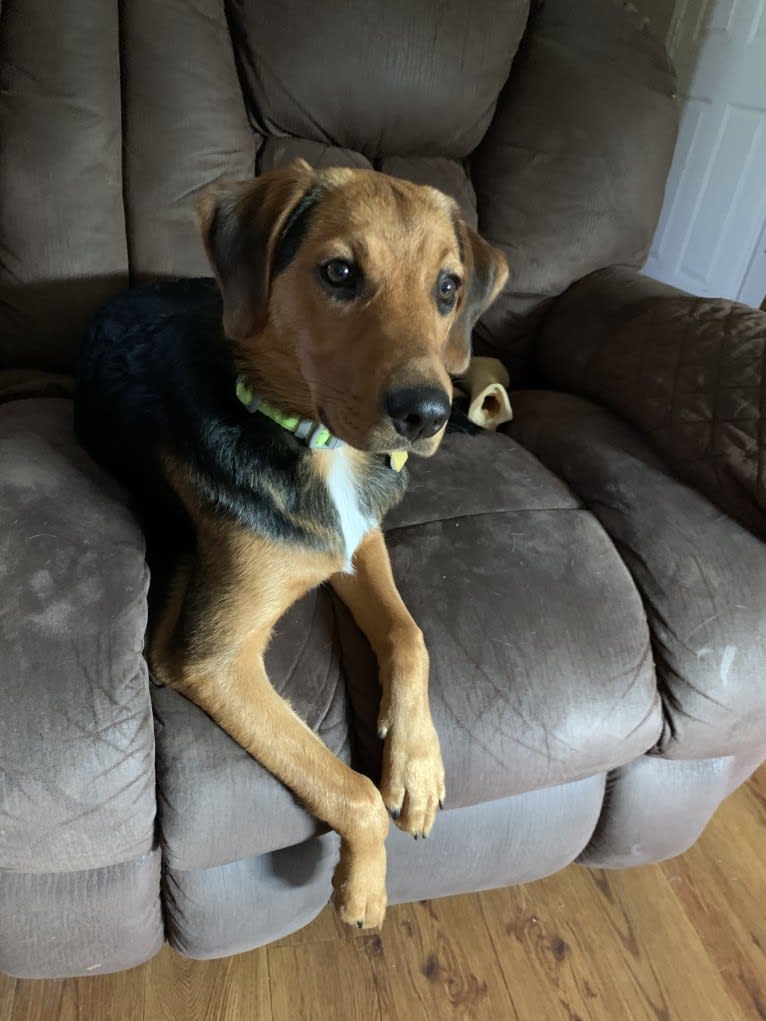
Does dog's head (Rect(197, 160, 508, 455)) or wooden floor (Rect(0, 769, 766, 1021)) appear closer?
dog's head (Rect(197, 160, 508, 455))

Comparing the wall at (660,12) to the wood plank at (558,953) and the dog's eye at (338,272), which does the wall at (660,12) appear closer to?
the dog's eye at (338,272)

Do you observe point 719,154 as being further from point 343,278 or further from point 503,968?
point 503,968

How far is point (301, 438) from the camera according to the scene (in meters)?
1.64

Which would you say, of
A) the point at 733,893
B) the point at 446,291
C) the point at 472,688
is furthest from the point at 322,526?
the point at 733,893

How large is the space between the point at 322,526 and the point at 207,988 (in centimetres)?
111

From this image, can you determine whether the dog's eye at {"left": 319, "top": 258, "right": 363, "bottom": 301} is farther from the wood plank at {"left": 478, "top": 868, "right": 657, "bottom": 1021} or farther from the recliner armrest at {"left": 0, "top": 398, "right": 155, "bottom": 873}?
the wood plank at {"left": 478, "top": 868, "right": 657, "bottom": 1021}

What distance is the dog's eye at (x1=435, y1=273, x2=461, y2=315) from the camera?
158 cm

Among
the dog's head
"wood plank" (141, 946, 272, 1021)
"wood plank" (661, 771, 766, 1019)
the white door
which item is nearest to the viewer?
the dog's head

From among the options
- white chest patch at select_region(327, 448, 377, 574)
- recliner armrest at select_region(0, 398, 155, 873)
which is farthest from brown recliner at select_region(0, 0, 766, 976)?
white chest patch at select_region(327, 448, 377, 574)

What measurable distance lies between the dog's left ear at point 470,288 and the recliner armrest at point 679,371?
585mm

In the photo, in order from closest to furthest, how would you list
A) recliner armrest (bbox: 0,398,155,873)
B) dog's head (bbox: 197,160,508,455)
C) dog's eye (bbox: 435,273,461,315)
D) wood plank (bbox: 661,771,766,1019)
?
recliner armrest (bbox: 0,398,155,873) < dog's head (bbox: 197,160,508,455) < dog's eye (bbox: 435,273,461,315) < wood plank (bbox: 661,771,766,1019)

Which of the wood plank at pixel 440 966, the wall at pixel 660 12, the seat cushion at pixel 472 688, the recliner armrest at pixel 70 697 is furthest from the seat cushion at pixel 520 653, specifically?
the wall at pixel 660 12

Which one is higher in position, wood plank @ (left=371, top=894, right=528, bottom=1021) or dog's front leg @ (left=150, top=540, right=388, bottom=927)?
dog's front leg @ (left=150, top=540, right=388, bottom=927)

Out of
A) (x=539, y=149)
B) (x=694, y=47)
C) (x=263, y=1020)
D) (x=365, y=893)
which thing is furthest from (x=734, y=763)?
(x=694, y=47)
